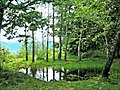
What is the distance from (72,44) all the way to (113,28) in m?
45.5

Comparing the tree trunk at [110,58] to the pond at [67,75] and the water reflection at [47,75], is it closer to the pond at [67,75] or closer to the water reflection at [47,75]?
the pond at [67,75]

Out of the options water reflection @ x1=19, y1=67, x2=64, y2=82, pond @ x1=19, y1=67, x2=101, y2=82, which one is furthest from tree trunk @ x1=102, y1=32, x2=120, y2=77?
water reflection @ x1=19, y1=67, x2=64, y2=82

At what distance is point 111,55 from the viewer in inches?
1055

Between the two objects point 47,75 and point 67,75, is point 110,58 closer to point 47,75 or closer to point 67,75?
point 67,75

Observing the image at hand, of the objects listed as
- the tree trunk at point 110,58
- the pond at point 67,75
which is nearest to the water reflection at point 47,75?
the pond at point 67,75

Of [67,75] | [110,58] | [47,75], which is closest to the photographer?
[110,58]

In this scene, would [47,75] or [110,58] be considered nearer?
[110,58]

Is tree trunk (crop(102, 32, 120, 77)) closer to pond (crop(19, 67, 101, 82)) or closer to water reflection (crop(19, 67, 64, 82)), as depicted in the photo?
pond (crop(19, 67, 101, 82))

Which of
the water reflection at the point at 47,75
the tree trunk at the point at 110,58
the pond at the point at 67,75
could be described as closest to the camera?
the tree trunk at the point at 110,58

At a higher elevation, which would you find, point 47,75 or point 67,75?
point 67,75

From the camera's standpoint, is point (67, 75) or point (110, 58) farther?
point (67, 75)

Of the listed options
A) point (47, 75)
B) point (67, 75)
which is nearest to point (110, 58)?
point (67, 75)

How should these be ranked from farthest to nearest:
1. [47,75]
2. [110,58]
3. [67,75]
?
[47,75] → [67,75] → [110,58]

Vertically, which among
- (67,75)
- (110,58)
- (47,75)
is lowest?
(47,75)
